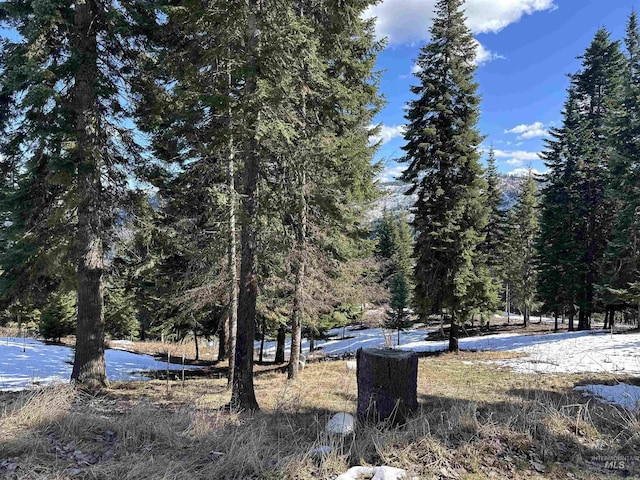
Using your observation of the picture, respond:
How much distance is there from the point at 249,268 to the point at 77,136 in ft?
14.9

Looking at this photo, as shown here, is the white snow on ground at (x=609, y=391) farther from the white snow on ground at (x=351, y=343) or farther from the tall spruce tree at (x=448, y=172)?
the white snow on ground at (x=351, y=343)

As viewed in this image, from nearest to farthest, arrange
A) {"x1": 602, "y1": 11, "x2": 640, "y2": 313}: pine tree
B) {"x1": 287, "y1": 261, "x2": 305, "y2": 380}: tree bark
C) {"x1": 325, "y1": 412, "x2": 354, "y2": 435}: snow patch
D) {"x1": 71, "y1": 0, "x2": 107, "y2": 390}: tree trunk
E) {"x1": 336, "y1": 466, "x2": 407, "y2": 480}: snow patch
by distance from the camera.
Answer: {"x1": 336, "y1": 466, "x2": 407, "y2": 480}: snow patch, {"x1": 325, "y1": 412, "x2": 354, "y2": 435}: snow patch, {"x1": 71, "y1": 0, "x2": 107, "y2": 390}: tree trunk, {"x1": 287, "y1": 261, "x2": 305, "y2": 380}: tree bark, {"x1": 602, "y1": 11, "x2": 640, "y2": 313}: pine tree

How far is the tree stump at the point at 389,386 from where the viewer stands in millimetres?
4191

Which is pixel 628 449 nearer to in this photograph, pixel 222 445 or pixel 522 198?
pixel 222 445

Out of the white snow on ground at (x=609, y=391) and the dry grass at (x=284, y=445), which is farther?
the white snow on ground at (x=609, y=391)

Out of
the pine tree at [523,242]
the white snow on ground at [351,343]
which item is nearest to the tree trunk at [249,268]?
the white snow on ground at [351,343]

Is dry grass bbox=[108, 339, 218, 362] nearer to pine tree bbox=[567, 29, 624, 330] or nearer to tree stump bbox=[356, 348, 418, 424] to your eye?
tree stump bbox=[356, 348, 418, 424]

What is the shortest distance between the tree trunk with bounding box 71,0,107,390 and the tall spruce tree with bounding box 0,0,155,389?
0.02 metres

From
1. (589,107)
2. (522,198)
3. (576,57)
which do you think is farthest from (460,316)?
(522,198)

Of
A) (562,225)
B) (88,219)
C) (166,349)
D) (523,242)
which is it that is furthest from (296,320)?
(523,242)

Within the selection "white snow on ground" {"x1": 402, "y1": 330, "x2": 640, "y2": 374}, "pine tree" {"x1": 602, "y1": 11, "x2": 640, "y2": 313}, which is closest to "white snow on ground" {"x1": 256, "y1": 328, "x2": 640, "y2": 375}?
"white snow on ground" {"x1": 402, "y1": 330, "x2": 640, "y2": 374}

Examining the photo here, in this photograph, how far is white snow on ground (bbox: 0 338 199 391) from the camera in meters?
10.8

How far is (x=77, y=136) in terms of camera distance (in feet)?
25.1

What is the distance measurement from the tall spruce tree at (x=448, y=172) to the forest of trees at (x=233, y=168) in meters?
0.08
